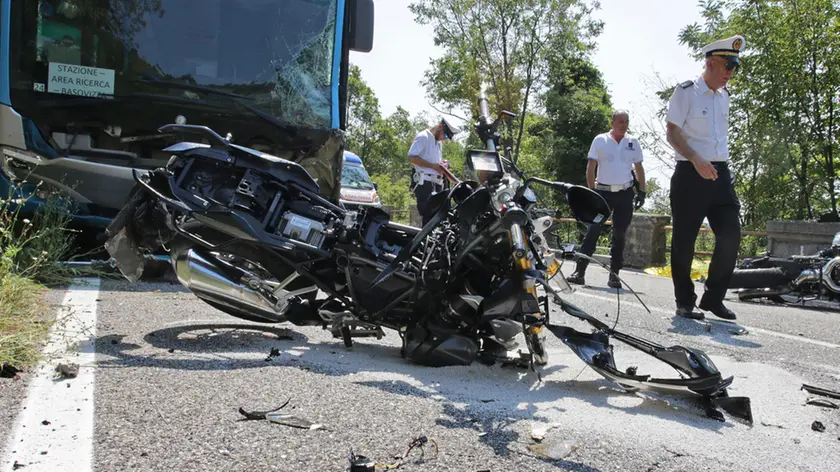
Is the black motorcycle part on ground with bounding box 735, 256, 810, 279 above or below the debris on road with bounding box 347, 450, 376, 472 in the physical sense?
above

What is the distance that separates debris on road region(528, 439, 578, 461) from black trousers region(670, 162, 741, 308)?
3.71 meters

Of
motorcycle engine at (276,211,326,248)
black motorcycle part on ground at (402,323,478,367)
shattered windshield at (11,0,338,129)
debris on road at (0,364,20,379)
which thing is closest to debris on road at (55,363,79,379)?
debris on road at (0,364,20,379)

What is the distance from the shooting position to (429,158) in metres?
9.18

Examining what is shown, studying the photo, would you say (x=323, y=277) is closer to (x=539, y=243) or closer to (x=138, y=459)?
(x=539, y=243)

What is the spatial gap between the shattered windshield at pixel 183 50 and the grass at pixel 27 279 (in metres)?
1.25

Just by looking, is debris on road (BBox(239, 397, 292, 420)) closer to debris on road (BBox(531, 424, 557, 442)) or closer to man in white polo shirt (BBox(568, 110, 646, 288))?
debris on road (BBox(531, 424, 557, 442))

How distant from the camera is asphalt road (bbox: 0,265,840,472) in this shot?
94.6 inches

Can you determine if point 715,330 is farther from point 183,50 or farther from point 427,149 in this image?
point 183,50

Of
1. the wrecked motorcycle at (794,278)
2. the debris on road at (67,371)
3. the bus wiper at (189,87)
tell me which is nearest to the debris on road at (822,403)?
the debris on road at (67,371)

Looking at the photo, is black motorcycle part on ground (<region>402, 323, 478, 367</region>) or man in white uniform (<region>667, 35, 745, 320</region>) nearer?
black motorcycle part on ground (<region>402, 323, 478, 367</region>)

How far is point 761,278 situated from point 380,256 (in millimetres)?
5475

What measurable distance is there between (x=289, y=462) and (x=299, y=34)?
19.0 ft

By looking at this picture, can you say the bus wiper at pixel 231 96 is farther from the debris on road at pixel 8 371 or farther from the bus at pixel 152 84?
the debris on road at pixel 8 371

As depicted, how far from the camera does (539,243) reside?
363 cm
